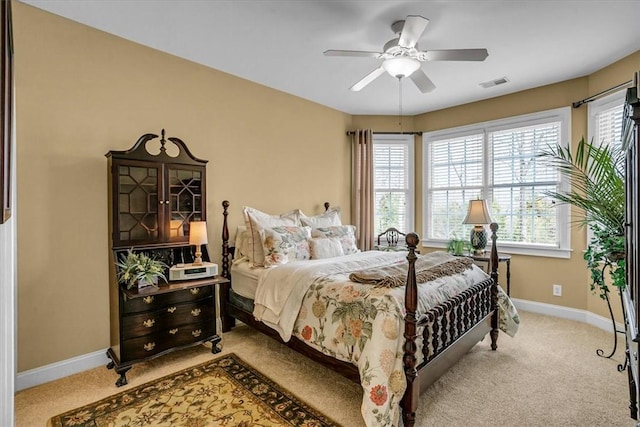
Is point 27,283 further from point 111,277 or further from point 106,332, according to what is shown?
point 106,332

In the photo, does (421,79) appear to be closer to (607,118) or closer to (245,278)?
(607,118)

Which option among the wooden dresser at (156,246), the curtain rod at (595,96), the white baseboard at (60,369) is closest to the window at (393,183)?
the curtain rod at (595,96)

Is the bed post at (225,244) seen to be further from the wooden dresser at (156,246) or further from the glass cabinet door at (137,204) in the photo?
the glass cabinet door at (137,204)

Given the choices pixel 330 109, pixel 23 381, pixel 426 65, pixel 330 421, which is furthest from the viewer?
pixel 330 109

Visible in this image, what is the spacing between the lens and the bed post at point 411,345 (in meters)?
1.85

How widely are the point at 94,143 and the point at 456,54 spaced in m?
3.04

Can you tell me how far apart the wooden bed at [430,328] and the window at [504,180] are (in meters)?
1.59

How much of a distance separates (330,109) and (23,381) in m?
4.46

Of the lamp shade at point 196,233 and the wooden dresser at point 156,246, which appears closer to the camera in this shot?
the wooden dresser at point 156,246

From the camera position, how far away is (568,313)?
3.82 metres

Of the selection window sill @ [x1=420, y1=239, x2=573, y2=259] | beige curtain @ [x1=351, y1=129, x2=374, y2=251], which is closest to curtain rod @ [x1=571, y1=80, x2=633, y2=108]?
window sill @ [x1=420, y1=239, x2=573, y2=259]

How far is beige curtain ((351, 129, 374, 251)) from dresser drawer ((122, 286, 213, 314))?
275cm

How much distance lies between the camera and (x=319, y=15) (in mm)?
2475

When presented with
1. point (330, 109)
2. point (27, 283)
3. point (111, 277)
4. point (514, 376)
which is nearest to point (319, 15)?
point (330, 109)
